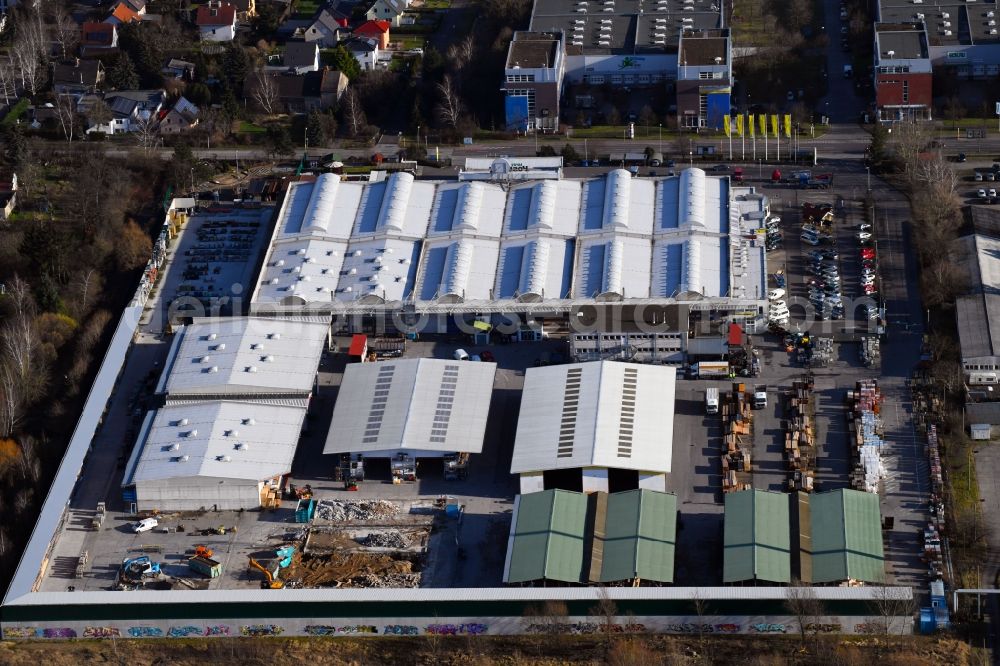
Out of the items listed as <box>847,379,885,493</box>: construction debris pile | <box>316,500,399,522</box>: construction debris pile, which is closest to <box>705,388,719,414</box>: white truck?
<box>847,379,885,493</box>: construction debris pile

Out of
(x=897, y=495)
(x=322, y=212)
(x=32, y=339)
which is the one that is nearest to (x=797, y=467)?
(x=897, y=495)

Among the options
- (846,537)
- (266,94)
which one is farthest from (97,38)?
(846,537)

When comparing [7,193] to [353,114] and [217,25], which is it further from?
[217,25]

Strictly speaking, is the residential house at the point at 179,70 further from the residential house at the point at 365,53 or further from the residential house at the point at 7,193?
the residential house at the point at 7,193

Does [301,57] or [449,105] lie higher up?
[301,57]

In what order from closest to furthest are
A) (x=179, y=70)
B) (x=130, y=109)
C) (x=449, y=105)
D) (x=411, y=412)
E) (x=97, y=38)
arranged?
(x=411, y=412)
(x=449, y=105)
(x=130, y=109)
(x=179, y=70)
(x=97, y=38)
